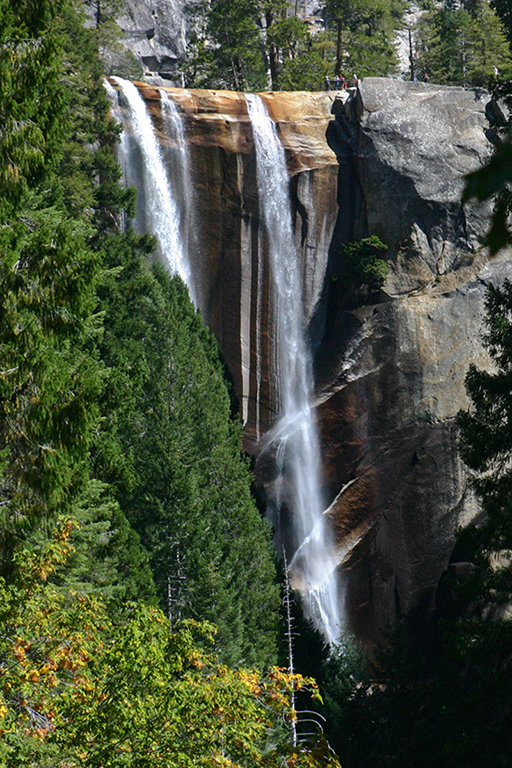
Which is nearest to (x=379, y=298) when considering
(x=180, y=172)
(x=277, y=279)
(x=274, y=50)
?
(x=277, y=279)

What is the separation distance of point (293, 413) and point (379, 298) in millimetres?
5437

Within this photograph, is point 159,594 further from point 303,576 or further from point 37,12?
point 37,12

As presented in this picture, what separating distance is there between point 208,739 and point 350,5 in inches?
1860

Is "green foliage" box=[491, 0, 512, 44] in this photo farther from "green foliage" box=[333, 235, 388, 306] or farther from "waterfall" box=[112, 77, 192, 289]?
"waterfall" box=[112, 77, 192, 289]

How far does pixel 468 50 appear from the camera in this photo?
48094 millimetres

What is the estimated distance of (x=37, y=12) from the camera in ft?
33.9

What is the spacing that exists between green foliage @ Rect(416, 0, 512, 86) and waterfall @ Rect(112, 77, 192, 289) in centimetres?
1918

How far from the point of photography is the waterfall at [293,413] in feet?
102

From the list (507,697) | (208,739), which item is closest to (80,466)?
(208,739)

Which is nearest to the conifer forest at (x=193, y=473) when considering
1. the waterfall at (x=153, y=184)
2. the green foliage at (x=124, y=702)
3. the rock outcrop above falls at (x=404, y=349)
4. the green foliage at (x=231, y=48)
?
the green foliage at (x=124, y=702)

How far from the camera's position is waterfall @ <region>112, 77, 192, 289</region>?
33125 mm

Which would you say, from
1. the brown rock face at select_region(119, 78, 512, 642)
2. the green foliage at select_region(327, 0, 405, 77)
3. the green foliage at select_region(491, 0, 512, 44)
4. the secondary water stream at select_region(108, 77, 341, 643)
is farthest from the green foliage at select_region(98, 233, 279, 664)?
the green foliage at select_region(327, 0, 405, 77)

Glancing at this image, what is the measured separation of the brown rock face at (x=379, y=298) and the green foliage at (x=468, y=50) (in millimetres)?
12781

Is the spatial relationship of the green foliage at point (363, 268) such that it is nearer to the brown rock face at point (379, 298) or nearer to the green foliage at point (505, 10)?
the brown rock face at point (379, 298)
